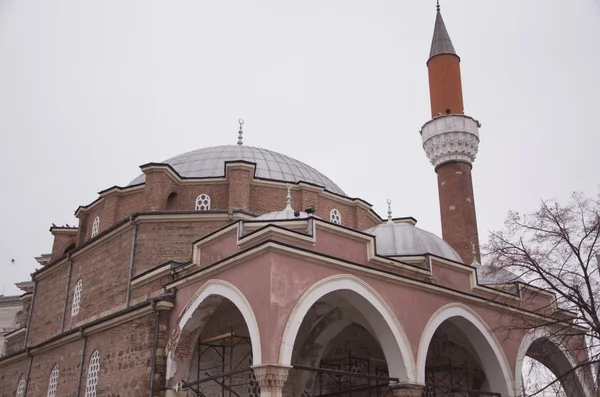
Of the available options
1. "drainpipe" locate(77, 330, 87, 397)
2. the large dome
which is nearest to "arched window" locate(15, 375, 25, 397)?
"drainpipe" locate(77, 330, 87, 397)

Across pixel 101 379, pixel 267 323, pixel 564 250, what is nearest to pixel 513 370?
pixel 564 250

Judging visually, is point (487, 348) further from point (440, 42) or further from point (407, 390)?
point (440, 42)

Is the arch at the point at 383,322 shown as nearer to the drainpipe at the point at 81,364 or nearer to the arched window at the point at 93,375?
the arched window at the point at 93,375

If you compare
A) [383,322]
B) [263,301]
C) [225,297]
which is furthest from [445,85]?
[263,301]

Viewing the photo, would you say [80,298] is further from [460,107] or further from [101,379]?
[460,107]

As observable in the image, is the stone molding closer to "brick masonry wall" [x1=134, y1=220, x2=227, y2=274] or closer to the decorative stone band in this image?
"brick masonry wall" [x1=134, y1=220, x2=227, y2=274]

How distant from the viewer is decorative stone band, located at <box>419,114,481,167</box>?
1864cm

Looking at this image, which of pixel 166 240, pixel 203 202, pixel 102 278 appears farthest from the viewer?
pixel 203 202

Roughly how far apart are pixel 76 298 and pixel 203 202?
3975mm

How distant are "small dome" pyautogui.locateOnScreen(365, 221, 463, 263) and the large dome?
388 centimetres

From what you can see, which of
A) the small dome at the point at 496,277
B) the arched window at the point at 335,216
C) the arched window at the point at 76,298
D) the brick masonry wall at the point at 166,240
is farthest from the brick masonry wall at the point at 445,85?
the arched window at the point at 76,298

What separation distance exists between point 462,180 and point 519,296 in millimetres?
5965

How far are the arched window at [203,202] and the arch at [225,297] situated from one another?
15.5 ft

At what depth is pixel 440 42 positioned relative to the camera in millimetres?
20281
